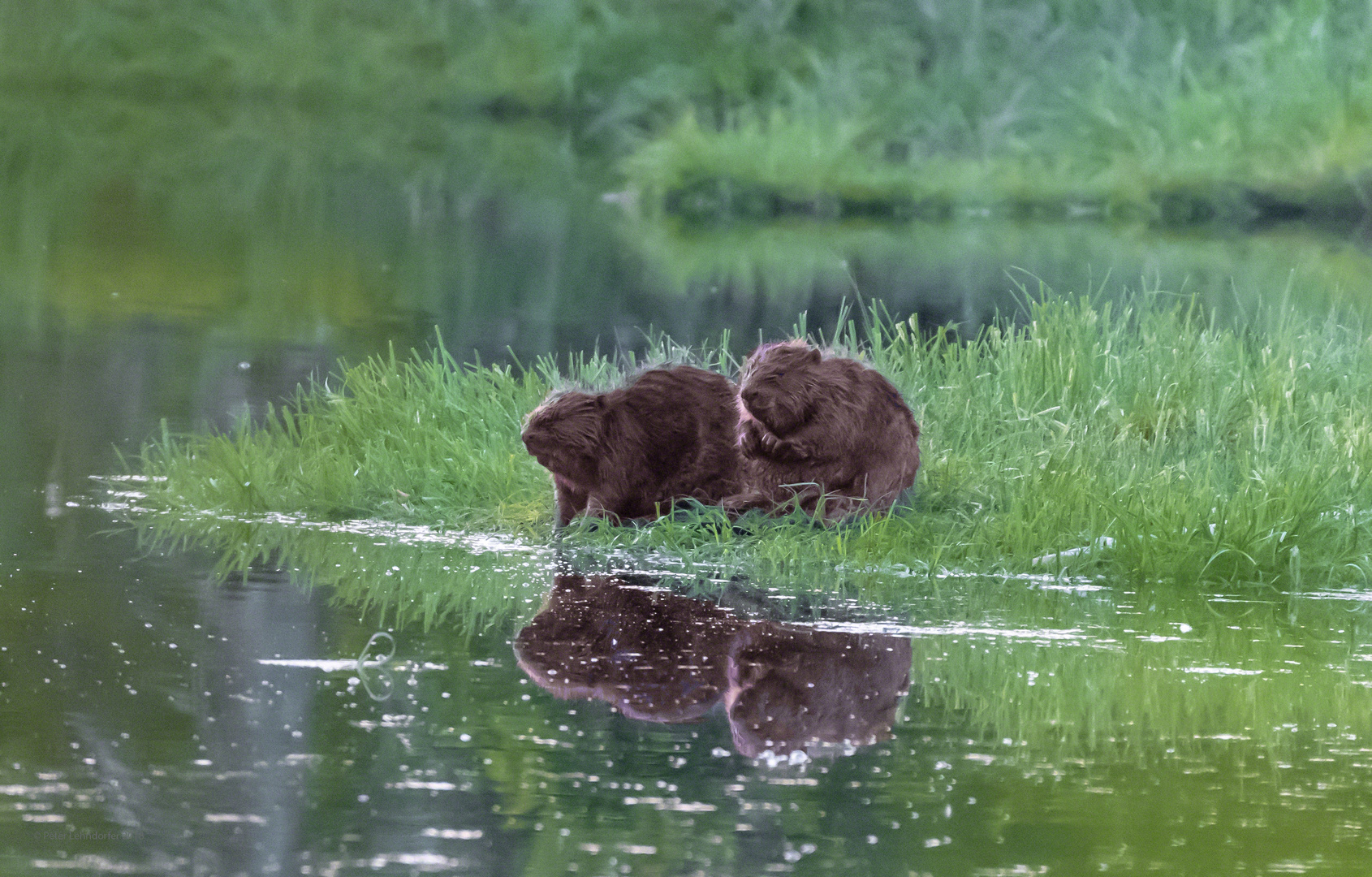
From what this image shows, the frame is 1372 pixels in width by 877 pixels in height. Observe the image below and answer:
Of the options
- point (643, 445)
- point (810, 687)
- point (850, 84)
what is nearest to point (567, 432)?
point (643, 445)

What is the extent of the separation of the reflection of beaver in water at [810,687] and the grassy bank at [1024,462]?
102 centimetres

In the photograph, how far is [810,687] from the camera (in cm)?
520

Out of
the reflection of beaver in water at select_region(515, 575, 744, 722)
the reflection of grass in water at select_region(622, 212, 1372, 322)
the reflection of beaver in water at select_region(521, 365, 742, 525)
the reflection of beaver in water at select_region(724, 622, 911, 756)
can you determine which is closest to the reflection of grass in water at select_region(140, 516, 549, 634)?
the reflection of beaver in water at select_region(515, 575, 744, 722)

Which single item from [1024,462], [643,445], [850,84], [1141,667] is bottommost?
[1141,667]

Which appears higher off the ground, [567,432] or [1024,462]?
[567,432]

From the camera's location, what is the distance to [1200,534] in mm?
6918

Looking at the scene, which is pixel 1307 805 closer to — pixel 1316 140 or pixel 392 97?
pixel 1316 140

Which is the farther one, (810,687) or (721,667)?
(721,667)

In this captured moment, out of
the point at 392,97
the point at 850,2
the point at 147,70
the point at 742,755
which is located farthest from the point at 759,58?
the point at 742,755

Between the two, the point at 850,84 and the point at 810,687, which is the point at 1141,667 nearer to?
the point at 810,687

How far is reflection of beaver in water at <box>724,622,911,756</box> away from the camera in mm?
4789

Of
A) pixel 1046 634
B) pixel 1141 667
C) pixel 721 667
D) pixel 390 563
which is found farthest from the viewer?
pixel 390 563

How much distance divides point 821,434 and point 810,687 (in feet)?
6.41

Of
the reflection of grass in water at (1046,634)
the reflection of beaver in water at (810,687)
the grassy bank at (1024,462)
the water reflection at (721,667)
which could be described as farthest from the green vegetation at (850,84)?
the reflection of beaver in water at (810,687)
